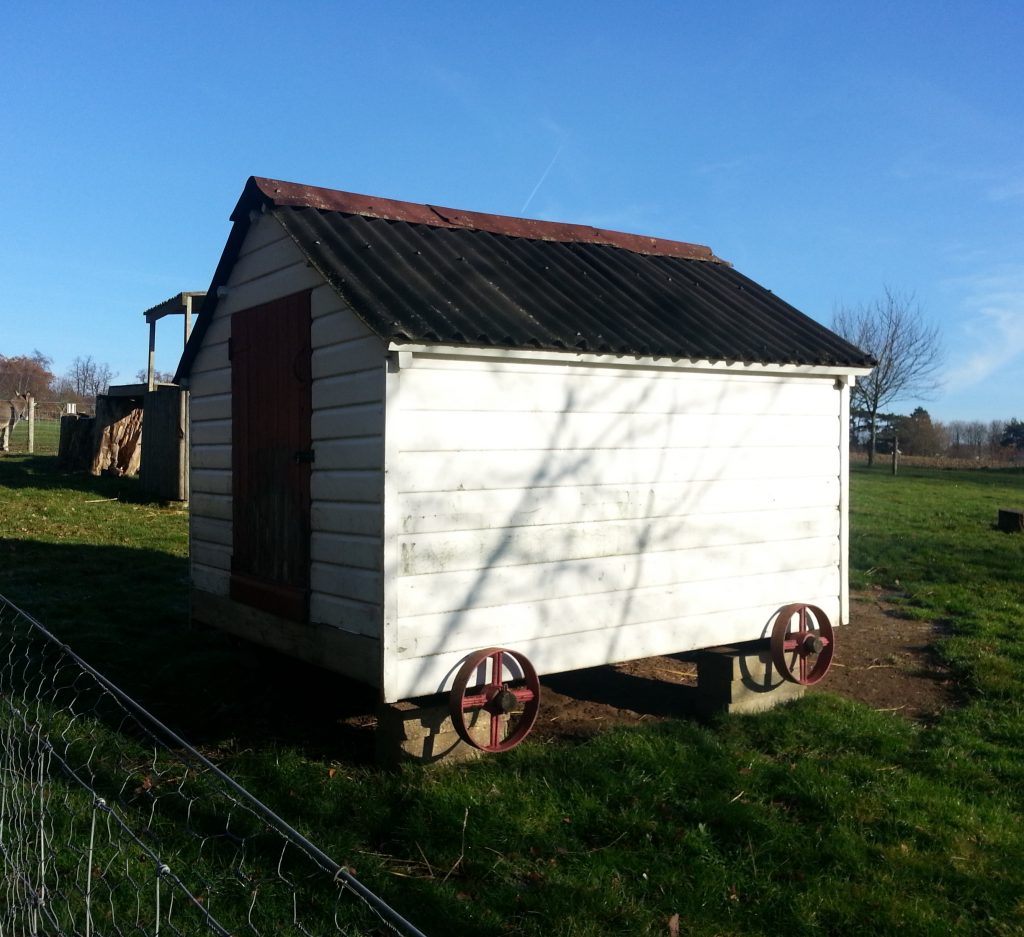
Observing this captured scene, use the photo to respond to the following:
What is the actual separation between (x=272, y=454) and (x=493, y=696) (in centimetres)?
213

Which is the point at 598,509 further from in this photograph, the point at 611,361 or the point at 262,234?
the point at 262,234

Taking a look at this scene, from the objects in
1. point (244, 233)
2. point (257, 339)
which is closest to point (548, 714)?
point (257, 339)

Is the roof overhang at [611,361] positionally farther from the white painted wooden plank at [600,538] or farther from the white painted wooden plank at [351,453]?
the white painted wooden plank at [600,538]

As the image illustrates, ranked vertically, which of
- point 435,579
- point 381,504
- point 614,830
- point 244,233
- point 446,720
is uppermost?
point 244,233

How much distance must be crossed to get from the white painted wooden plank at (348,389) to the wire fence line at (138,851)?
6.17ft

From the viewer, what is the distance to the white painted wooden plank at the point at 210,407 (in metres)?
7.06

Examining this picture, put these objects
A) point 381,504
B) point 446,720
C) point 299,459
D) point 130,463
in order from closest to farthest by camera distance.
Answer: point 381,504, point 446,720, point 299,459, point 130,463

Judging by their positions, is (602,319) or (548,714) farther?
(548,714)

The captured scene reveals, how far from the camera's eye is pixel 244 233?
22.2 ft

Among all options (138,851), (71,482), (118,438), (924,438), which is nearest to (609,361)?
(138,851)

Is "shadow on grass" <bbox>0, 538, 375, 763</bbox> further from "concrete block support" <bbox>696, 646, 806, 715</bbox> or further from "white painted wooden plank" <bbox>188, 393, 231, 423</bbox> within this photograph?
"concrete block support" <bbox>696, 646, 806, 715</bbox>

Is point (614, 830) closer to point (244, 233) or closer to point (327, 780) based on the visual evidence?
point (327, 780)

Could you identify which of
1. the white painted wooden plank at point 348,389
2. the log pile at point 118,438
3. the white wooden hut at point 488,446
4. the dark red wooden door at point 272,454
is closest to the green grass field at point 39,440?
the log pile at point 118,438

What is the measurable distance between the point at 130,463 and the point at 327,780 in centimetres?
1497
